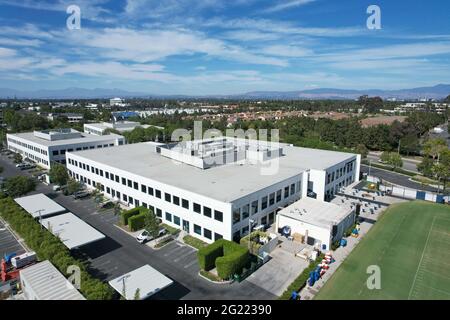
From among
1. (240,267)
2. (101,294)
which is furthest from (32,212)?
(240,267)


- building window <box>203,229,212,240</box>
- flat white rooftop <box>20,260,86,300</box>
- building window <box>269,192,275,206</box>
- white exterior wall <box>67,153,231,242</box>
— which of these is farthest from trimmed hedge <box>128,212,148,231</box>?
building window <box>269,192,275,206</box>

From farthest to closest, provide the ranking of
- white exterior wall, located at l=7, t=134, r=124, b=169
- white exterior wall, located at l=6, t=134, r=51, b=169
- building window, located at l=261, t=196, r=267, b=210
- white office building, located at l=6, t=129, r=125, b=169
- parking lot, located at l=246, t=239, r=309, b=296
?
white exterior wall, located at l=6, t=134, r=51, b=169 < white office building, located at l=6, t=129, r=125, b=169 < white exterior wall, located at l=7, t=134, r=124, b=169 < building window, located at l=261, t=196, r=267, b=210 < parking lot, located at l=246, t=239, r=309, b=296

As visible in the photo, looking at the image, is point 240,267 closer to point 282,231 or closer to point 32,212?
point 282,231

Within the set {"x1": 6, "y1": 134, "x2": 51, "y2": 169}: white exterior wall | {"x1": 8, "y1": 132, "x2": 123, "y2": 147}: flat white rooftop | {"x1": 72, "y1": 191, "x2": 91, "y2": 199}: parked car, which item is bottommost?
{"x1": 72, "y1": 191, "x2": 91, "y2": 199}: parked car

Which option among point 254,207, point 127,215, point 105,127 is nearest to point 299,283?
point 254,207

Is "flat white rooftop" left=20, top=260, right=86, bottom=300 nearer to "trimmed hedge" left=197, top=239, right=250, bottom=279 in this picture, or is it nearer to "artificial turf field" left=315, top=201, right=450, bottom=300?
"trimmed hedge" left=197, top=239, right=250, bottom=279

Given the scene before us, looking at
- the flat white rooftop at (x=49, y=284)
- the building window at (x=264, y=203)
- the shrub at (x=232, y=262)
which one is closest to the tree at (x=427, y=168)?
the building window at (x=264, y=203)
